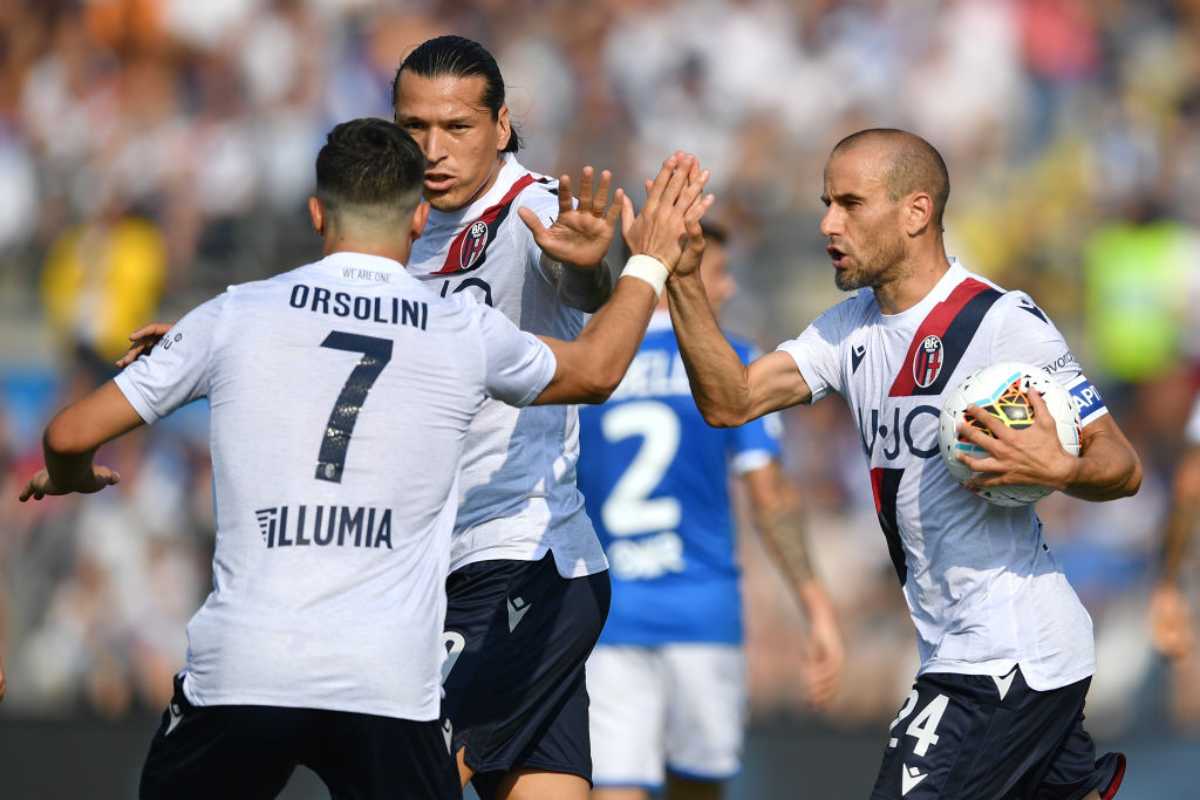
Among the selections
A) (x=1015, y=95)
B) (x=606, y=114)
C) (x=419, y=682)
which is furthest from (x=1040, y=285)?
(x=419, y=682)

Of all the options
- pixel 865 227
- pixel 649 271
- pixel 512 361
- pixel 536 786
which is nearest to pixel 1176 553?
pixel 865 227

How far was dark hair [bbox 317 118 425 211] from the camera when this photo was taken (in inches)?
178

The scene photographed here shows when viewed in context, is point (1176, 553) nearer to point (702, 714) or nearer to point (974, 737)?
point (702, 714)

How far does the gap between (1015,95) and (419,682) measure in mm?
9918

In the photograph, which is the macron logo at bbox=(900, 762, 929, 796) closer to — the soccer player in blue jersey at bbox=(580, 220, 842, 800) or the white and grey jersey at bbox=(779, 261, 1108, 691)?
the white and grey jersey at bbox=(779, 261, 1108, 691)

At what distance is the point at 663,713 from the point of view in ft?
27.5

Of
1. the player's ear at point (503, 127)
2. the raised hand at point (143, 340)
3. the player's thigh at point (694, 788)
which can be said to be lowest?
the player's thigh at point (694, 788)

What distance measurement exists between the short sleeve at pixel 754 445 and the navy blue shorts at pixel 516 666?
2.86 meters

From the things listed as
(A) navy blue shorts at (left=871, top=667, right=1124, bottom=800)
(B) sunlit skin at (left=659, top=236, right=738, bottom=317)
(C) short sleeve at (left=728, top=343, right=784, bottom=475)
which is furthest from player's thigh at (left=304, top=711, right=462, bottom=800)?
(B) sunlit skin at (left=659, top=236, right=738, bottom=317)

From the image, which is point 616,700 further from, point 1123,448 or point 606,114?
point 606,114

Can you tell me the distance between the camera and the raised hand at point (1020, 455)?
5.02 meters

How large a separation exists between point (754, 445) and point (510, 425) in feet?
9.98

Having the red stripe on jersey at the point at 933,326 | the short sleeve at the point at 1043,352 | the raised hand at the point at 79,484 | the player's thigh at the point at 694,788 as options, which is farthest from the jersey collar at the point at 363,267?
the player's thigh at the point at 694,788

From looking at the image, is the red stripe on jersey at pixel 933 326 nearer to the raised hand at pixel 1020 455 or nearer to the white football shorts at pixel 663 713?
the raised hand at pixel 1020 455
